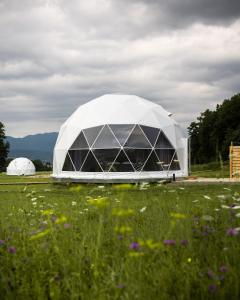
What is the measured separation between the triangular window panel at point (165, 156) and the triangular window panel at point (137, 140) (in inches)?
33.6

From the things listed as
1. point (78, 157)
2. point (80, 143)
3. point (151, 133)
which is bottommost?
point (78, 157)

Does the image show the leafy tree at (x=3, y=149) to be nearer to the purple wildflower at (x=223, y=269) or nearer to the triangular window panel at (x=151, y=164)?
the triangular window panel at (x=151, y=164)

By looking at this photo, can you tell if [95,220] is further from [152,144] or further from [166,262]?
[152,144]

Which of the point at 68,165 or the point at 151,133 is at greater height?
the point at 151,133

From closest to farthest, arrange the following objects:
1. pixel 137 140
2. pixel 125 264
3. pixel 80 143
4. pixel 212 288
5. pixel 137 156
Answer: pixel 212 288
pixel 125 264
pixel 137 156
pixel 137 140
pixel 80 143

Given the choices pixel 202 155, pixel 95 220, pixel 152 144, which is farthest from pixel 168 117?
pixel 202 155

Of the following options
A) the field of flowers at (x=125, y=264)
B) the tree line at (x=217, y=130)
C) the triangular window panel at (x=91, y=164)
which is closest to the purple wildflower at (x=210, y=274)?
the field of flowers at (x=125, y=264)

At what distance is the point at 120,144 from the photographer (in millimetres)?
22906

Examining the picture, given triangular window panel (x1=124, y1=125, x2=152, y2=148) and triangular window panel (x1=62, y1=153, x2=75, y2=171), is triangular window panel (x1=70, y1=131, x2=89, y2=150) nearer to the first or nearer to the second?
triangular window panel (x1=62, y1=153, x2=75, y2=171)

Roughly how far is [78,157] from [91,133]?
1.50 m

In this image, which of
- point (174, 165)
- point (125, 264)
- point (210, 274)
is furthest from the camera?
point (174, 165)

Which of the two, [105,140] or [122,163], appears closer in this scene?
[122,163]

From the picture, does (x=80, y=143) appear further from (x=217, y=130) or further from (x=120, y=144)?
(x=217, y=130)

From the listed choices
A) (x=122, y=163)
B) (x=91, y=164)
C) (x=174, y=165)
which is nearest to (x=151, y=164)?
(x=122, y=163)
